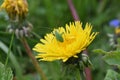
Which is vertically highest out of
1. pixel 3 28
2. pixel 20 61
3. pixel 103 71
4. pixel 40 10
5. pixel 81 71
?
pixel 40 10

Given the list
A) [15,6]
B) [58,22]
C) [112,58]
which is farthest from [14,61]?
[112,58]

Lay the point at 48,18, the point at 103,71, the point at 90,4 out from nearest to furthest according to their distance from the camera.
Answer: the point at 103,71 → the point at 48,18 → the point at 90,4

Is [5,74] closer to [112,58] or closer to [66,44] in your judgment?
[66,44]

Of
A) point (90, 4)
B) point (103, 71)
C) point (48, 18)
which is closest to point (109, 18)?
point (90, 4)

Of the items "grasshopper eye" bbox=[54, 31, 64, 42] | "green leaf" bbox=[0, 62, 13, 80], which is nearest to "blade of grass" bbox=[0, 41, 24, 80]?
"green leaf" bbox=[0, 62, 13, 80]

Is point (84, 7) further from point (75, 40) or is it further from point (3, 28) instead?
point (75, 40)

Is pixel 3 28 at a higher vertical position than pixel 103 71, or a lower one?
higher
